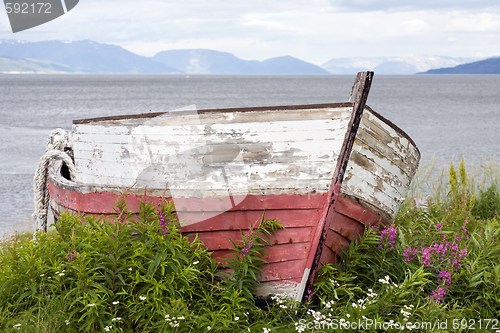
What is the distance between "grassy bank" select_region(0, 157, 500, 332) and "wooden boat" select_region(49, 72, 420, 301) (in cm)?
18

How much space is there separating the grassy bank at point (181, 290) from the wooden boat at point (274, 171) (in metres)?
0.18

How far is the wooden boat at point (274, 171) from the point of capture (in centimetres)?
361

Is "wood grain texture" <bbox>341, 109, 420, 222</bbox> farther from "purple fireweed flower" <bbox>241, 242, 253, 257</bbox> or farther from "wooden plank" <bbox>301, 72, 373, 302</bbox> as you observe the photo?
"purple fireweed flower" <bbox>241, 242, 253, 257</bbox>

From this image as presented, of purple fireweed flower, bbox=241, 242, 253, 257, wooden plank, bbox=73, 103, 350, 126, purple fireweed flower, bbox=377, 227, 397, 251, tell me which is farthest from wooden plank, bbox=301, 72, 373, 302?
purple fireweed flower, bbox=377, 227, 397, 251

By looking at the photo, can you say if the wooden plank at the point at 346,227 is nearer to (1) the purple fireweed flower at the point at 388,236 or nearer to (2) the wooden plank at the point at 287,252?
(1) the purple fireweed flower at the point at 388,236

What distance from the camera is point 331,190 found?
Result: 11.9 feet

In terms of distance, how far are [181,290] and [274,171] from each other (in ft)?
4.10

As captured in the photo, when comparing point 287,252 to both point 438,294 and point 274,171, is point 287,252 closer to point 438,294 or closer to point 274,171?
point 274,171

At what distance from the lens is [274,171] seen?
12.0 ft

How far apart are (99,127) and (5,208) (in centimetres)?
912

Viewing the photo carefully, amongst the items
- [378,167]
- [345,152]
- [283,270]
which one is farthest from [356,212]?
[283,270]

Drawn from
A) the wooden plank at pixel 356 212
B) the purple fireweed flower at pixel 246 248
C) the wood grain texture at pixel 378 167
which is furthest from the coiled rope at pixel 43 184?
the wood grain texture at pixel 378 167

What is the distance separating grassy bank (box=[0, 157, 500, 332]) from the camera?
10.7 feet

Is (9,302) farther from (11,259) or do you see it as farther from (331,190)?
(331,190)
